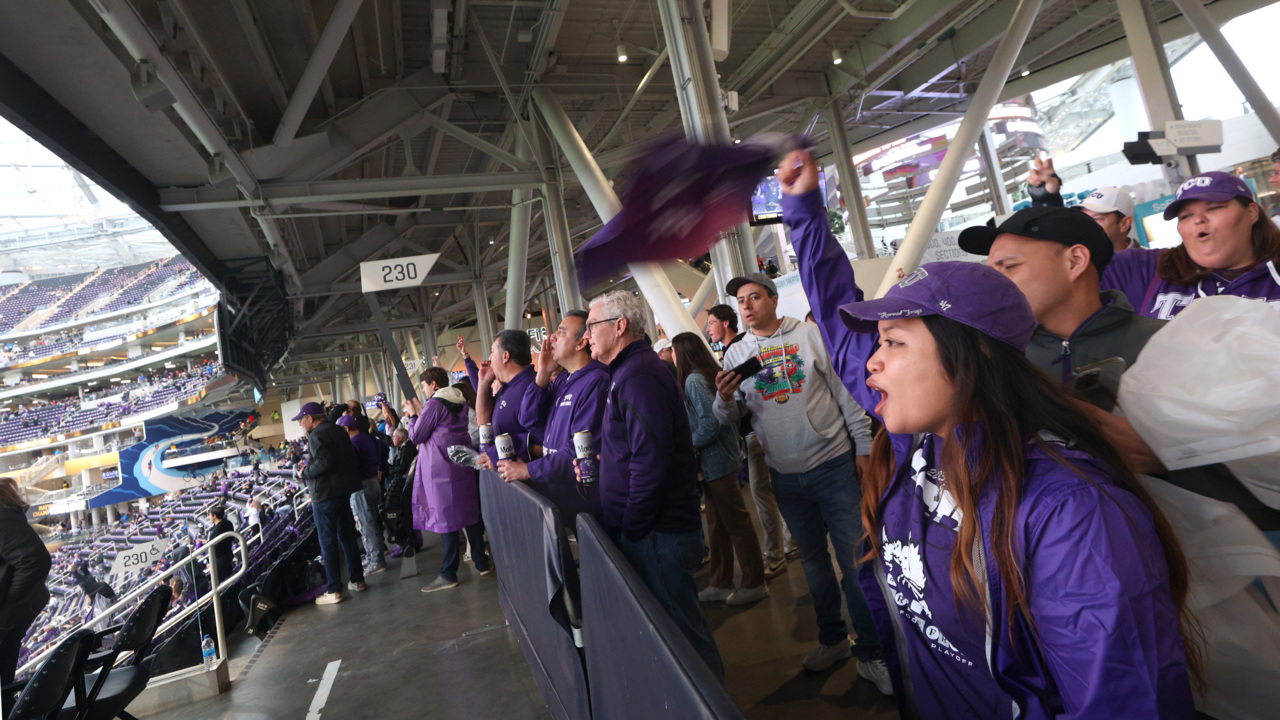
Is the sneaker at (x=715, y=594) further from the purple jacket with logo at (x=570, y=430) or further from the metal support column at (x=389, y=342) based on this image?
the metal support column at (x=389, y=342)

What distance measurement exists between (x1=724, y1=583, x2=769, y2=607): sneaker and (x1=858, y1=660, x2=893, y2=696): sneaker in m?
1.23

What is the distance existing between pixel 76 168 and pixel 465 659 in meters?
6.15

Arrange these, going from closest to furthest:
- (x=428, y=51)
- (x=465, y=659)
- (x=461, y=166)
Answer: (x=465, y=659), (x=428, y=51), (x=461, y=166)

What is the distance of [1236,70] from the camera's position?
8.09 metres

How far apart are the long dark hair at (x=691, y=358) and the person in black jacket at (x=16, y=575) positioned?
402cm

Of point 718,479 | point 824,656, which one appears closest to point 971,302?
point 824,656

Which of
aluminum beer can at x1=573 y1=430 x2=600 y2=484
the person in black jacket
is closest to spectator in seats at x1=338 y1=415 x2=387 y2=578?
the person in black jacket

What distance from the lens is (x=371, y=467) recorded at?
26.0ft

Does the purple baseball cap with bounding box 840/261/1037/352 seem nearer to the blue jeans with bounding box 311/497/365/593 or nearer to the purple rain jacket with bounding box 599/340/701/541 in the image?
the purple rain jacket with bounding box 599/340/701/541

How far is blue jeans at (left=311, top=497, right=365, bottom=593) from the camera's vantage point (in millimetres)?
6371

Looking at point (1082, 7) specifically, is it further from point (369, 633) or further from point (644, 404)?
point (369, 633)

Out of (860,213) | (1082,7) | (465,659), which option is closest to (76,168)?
(465,659)

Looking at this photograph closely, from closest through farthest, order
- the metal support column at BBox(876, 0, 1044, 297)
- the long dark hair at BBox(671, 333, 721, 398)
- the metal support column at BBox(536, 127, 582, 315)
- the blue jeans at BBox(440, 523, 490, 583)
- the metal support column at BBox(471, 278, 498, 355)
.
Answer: the long dark hair at BBox(671, 333, 721, 398), the blue jeans at BBox(440, 523, 490, 583), the metal support column at BBox(876, 0, 1044, 297), the metal support column at BBox(536, 127, 582, 315), the metal support column at BBox(471, 278, 498, 355)

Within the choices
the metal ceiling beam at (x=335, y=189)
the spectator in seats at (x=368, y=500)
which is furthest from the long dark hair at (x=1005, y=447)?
the metal ceiling beam at (x=335, y=189)
